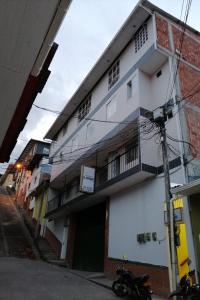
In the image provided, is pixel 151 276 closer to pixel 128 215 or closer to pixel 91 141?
pixel 128 215

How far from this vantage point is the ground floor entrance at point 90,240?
14.4 metres

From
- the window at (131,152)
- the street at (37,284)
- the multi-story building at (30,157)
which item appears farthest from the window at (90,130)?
the multi-story building at (30,157)

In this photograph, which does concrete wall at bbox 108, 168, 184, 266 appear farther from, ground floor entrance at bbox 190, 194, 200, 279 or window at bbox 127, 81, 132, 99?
window at bbox 127, 81, 132, 99

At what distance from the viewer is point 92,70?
17.1 m

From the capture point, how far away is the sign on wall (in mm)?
13473

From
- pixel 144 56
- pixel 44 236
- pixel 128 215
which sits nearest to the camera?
pixel 128 215

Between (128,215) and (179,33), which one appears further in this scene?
(179,33)

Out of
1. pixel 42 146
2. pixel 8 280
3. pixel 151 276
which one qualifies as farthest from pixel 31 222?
pixel 151 276

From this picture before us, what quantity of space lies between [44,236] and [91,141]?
10962mm

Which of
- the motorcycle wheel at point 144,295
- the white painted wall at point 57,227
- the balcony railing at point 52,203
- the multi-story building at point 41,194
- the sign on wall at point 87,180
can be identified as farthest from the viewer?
the multi-story building at point 41,194

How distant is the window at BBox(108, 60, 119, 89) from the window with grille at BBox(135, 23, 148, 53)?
2.09m

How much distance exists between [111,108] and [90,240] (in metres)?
8.47

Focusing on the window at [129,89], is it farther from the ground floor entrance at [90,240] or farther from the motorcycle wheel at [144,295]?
the motorcycle wheel at [144,295]

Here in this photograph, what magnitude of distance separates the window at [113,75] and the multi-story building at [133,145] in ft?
0.29
